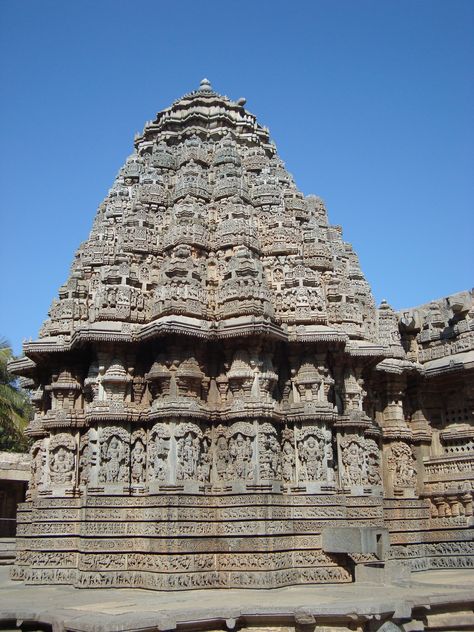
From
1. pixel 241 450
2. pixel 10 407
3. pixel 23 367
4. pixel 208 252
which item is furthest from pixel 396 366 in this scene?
pixel 10 407

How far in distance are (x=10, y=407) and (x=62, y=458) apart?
1474 centimetres

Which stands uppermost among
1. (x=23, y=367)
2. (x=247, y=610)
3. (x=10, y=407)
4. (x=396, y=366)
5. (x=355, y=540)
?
(x=10, y=407)

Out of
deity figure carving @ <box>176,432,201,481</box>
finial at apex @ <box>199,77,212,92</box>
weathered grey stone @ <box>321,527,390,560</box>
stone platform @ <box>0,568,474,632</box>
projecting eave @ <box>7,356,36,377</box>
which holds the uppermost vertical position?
finial at apex @ <box>199,77,212,92</box>

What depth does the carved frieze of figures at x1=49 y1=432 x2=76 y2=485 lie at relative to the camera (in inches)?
578

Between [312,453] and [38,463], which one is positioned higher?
[38,463]

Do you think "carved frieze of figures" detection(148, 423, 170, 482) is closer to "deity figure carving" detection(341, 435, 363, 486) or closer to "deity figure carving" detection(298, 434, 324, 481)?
"deity figure carving" detection(298, 434, 324, 481)

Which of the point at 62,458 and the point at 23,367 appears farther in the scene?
the point at 23,367

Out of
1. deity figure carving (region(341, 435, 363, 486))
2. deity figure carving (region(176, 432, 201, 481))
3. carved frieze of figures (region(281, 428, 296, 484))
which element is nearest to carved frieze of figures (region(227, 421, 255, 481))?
deity figure carving (region(176, 432, 201, 481))

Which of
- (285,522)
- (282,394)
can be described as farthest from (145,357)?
(285,522)

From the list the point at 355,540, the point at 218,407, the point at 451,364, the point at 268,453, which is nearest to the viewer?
the point at 355,540

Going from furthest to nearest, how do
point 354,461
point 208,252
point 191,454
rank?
point 208,252 → point 354,461 → point 191,454

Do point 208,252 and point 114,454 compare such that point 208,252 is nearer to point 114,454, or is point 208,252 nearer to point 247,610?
point 114,454

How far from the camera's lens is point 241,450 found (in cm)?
1369

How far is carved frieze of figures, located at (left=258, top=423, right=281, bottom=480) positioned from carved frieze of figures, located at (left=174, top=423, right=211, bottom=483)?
3.82ft
